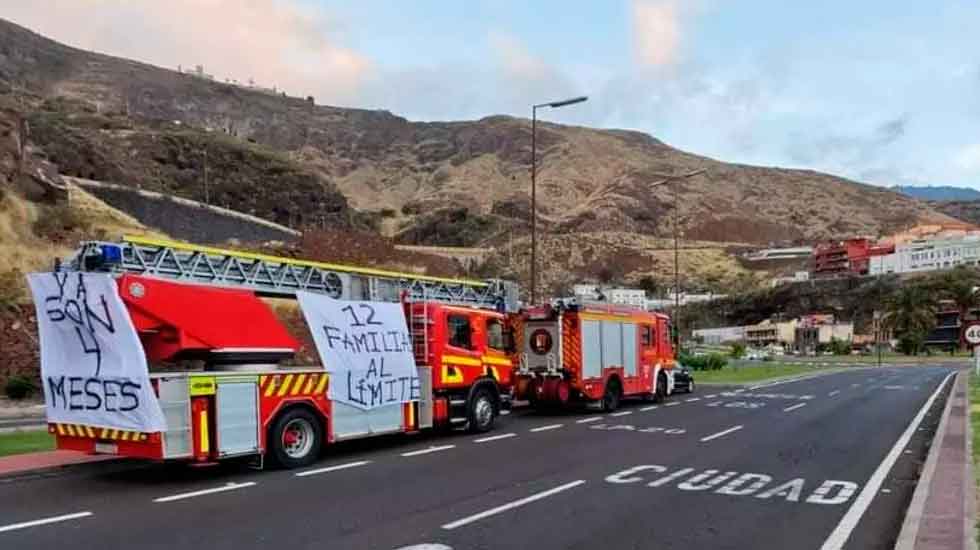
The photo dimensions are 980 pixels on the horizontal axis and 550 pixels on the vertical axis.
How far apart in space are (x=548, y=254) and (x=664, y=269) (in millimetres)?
23122

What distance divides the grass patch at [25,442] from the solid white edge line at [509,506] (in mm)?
8989

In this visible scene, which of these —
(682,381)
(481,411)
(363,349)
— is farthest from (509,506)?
(682,381)

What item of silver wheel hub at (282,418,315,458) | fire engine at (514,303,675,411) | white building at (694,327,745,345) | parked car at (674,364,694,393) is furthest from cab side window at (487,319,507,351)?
white building at (694,327,745,345)

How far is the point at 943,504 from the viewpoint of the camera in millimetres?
9820

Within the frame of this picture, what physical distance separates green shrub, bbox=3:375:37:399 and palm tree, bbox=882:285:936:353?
104 m

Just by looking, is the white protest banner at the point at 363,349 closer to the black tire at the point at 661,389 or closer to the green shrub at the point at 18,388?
the black tire at the point at 661,389

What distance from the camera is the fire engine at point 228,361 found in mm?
11883

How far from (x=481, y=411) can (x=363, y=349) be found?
3.86 metres

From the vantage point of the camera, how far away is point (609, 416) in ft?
72.4

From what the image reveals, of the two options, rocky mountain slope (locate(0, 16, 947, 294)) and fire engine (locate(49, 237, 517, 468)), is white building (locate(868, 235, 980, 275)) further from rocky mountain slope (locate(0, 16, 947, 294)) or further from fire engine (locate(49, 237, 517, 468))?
fire engine (locate(49, 237, 517, 468))

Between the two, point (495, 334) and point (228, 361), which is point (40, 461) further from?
point (495, 334)

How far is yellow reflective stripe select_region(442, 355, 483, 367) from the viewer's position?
17167mm

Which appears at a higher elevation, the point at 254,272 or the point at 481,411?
the point at 254,272

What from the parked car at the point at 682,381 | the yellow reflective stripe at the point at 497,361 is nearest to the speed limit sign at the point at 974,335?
the parked car at the point at 682,381
